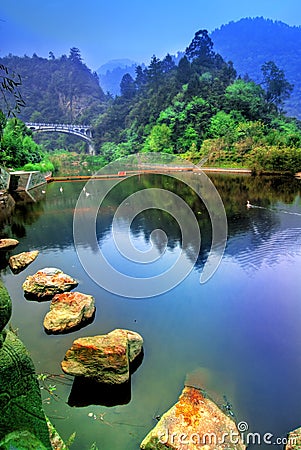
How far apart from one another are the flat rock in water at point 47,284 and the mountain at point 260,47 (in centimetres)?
9908

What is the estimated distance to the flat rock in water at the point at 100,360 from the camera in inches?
246

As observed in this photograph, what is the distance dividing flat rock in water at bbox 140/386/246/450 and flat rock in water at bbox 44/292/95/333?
12.3 ft

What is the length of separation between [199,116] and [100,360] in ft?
140

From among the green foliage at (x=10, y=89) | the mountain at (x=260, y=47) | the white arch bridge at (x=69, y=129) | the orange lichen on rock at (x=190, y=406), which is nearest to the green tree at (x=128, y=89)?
the white arch bridge at (x=69, y=129)

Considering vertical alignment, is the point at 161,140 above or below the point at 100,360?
above

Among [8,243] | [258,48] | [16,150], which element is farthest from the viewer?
[258,48]

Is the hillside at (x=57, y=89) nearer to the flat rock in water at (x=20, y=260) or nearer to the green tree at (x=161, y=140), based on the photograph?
the green tree at (x=161, y=140)

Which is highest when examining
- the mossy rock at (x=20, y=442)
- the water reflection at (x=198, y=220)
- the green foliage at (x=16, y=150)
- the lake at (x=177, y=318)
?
the green foliage at (x=16, y=150)

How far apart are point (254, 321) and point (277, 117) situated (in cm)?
4476

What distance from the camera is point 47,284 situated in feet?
32.6

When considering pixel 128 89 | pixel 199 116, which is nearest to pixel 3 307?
pixel 199 116

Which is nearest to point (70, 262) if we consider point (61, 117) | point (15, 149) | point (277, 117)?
point (15, 149)

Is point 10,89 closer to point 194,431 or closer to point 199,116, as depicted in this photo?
point 194,431

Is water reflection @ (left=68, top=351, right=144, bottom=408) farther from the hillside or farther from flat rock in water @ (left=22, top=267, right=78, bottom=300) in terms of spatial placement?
the hillside
